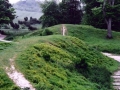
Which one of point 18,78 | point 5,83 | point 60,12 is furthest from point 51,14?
point 5,83

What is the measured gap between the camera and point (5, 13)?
41625mm

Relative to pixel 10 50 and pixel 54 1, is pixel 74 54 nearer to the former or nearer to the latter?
pixel 10 50

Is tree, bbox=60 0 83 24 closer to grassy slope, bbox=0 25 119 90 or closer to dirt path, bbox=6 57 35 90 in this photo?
grassy slope, bbox=0 25 119 90

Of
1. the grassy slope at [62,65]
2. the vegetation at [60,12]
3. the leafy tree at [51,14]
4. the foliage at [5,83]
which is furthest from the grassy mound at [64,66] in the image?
the vegetation at [60,12]

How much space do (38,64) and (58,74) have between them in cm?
117

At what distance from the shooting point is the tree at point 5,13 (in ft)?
132

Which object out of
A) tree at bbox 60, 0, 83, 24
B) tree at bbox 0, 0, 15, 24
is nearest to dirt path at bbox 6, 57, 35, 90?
tree at bbox 0, 0, 15, 24

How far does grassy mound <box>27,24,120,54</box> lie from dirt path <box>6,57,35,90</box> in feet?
61.6

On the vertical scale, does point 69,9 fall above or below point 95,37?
above

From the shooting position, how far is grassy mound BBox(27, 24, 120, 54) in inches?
1214

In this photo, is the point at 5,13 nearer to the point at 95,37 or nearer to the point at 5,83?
the point at 95,37

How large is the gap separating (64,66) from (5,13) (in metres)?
27.3

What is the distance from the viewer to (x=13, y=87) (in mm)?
10906

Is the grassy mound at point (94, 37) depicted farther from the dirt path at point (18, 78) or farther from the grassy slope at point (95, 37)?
the dirt path at point (18, 78)
